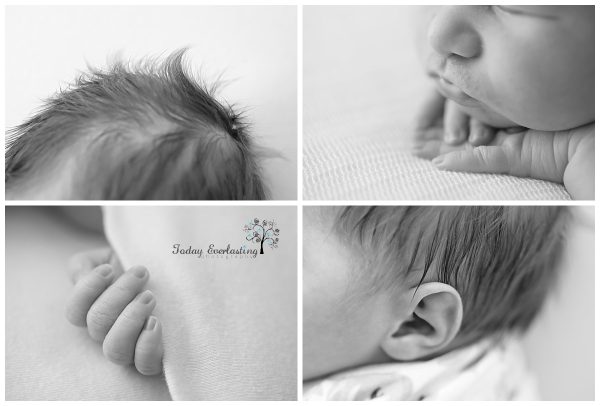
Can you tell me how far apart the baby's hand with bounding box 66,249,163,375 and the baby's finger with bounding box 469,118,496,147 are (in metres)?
0.50


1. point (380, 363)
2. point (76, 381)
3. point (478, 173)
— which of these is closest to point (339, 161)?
point (478, 173)

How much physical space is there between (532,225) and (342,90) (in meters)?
0.36

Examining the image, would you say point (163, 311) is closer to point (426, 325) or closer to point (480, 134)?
point (426, 325)

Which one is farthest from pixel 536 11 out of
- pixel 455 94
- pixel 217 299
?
pixel 217 299

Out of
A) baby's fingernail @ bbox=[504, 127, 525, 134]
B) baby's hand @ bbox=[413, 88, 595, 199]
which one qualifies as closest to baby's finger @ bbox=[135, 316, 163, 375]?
baby's hand @ bbox=[413, 88, 595, 199]

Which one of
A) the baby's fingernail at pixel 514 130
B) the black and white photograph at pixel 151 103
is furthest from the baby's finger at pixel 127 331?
the baby's fingernail at pixel 514 130

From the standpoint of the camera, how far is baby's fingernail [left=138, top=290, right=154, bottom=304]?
0.82 meters

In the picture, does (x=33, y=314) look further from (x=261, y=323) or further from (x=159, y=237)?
(x=261, y=323)

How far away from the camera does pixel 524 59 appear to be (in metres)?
0.77

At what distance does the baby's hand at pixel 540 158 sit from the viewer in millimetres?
841

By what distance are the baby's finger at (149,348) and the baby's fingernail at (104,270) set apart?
84 mm

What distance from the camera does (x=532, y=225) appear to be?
0.88m

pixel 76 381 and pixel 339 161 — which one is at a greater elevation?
pixel 339 161

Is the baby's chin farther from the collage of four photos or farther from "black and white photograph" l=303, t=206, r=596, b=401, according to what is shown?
"black and white photograph" l=303, t=206, r=596, b=401
